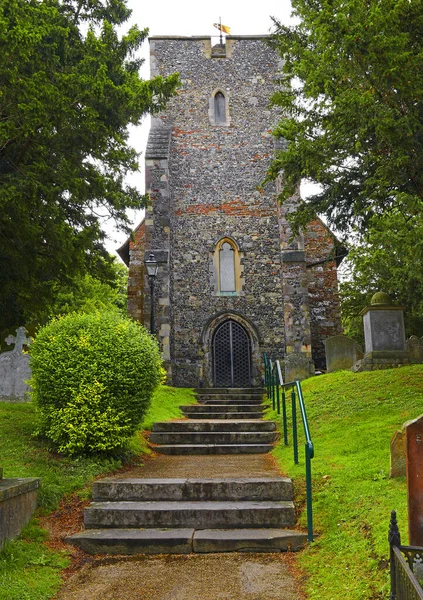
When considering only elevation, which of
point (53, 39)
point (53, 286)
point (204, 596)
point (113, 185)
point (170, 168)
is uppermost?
point (170, 168)

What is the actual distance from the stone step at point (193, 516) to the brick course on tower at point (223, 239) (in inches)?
429

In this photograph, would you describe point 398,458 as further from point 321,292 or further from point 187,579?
point 321,292

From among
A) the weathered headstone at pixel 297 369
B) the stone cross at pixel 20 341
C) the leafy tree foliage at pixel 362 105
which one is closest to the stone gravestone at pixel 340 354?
the weathered headstone at pixel 297 369

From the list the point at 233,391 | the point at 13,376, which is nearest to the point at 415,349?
the point at 233,391

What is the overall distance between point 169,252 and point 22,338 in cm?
721

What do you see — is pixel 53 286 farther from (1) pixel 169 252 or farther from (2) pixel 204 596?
(2) pixel 204 596

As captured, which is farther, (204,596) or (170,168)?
(170,168)

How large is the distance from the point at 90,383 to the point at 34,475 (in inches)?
49.3

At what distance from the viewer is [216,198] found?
19062 millimetres

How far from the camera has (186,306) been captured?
719 inches

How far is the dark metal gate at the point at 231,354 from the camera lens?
18125 millimetres

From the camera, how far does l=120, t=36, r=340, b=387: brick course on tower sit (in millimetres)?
17141

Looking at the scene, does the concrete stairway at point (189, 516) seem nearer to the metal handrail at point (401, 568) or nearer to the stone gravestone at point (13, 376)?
the metal handrail at point (401, 568)

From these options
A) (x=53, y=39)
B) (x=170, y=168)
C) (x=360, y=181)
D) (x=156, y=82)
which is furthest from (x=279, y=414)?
(x=170, y=168)
